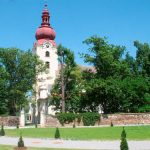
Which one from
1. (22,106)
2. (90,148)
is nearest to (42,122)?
(22,106)

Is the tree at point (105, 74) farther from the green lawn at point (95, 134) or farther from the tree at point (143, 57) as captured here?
the green lawn at point (95, 134)

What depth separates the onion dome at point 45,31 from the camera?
7581 centimetres

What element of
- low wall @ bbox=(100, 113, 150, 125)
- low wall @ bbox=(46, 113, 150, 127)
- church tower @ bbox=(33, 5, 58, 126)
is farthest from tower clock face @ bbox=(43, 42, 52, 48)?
low wall @ bbox=(100, 113, 150, 125)

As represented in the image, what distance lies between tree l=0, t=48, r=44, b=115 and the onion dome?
65.4 feet

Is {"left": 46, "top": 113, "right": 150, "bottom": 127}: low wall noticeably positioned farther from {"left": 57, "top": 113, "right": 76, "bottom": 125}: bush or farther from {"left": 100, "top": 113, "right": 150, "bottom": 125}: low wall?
{"left": 57, "top": 113, "right": 76, "bottom": 125}: bush

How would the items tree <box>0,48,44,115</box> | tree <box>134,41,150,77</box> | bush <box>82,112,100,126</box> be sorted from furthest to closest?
tree <box>134,41,150,77</box> < tree <box>0,48,44,115</box> < bush <box>82,112,100,126</box>

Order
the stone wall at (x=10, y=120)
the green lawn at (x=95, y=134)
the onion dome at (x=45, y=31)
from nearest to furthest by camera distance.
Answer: the green lawn at (x=95, y=134)
the stone wall at (x=10, y=120)
the onion dome at (x=45, y=31)

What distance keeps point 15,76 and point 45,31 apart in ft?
73.6

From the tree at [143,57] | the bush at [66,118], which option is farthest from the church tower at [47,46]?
the bush at [66,118]

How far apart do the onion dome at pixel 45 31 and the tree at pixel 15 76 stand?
19.9 metres

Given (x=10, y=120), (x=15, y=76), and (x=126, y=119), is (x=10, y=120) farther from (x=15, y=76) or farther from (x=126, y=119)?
(x=126, y=119)

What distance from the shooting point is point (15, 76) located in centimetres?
5603

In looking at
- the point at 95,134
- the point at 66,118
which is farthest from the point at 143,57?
the point at 95,134

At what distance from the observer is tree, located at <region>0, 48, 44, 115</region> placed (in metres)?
55.0
